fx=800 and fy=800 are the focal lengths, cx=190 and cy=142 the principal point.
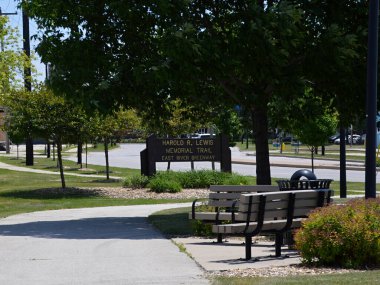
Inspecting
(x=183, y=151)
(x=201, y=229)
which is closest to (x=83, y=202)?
(x=183, y=151)

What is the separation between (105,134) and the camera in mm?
30141

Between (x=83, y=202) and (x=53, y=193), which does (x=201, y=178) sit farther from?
(x=83, y=202)

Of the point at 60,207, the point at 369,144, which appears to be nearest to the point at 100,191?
the point at 60,207

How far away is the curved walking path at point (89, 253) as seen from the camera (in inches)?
372

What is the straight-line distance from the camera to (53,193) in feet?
90.3

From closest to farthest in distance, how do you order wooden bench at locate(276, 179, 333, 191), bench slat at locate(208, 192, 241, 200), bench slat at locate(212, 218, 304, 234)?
1. bench slat at locate(212, 218, 304, 234)
2. bench slat at locate(208, 192, 241, 200)
3. wooden bench at locate(276, 179, 333, 191)

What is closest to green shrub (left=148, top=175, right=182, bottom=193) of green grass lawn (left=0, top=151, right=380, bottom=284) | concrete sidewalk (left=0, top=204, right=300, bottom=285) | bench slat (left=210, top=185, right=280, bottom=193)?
green grass lawn (left=0, top=151, right=380, bottom=284)

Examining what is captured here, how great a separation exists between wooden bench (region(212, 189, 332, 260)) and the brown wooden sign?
646 inches

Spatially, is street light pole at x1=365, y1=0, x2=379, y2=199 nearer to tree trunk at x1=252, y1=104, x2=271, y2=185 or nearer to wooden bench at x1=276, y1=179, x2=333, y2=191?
wooden bench at x1=276, y1=179, x2=333, y2=191

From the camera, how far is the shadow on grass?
26.6 m

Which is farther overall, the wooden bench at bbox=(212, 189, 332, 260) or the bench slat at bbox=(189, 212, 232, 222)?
the bench slat at bbox=(189, 212, 232, 222)

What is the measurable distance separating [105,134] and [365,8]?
15499 millimetres

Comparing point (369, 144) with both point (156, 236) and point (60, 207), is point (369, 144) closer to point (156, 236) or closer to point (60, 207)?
point (156, 236)

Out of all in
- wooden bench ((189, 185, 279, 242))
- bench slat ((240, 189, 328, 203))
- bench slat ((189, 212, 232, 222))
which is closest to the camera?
bench slat ((240, 189, 328, 203))
